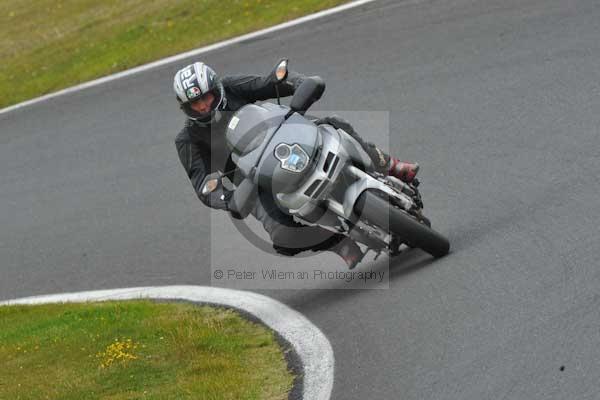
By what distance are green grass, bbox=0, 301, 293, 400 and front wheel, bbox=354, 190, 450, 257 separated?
109 cm

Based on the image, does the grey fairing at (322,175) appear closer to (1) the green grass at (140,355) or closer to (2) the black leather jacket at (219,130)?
(2) the black leather jacket at (219,130)

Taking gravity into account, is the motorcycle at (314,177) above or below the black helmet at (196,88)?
below

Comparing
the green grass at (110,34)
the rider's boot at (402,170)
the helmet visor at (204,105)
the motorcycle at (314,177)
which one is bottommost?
the green grass at (110,34)

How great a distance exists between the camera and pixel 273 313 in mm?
8547

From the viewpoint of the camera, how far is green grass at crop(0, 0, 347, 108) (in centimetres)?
1616

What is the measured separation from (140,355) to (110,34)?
449 inches

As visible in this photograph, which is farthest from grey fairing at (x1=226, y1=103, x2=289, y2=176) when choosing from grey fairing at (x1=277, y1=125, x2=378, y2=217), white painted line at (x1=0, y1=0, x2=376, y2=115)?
white painted line at (x1=0, y1=0, x2=376, y2=115)

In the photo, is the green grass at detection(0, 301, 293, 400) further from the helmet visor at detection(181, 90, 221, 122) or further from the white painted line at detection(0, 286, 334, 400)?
the helmet visor at detection(181, 90, 221, 122)

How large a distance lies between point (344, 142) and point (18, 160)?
7301 millimetres

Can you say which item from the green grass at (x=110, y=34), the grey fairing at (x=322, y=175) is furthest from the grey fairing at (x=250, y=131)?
the green grass at (x=110, y=34)

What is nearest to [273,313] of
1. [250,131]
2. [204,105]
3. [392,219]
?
[392,219]

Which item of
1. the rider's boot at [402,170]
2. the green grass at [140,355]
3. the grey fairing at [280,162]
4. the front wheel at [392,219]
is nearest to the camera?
the green grass at [140,355]

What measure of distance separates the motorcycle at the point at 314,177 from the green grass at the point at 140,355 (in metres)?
0.94

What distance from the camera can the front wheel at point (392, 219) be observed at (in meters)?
7.63
